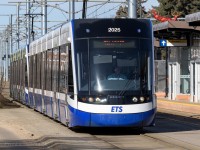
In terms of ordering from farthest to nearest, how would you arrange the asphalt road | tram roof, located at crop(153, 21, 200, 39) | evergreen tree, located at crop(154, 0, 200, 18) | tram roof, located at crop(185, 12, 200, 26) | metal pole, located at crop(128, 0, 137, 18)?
evergreen tree, located at crop(154, 0, 200, 18), tram roof, located at crop(153, 21, 200, 39), tram roof, located at crop(185, 12, 200, 26), metal pole, located at crop(128, 0, 137, 18), the asphalt road

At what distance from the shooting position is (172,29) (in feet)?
119

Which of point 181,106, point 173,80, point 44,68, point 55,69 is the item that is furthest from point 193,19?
point 55,69

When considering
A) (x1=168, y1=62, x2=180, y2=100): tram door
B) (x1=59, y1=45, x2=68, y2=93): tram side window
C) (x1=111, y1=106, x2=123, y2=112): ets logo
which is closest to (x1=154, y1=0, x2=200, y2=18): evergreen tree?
(x1=168, y1=62, x2=180, y2=100): tram door

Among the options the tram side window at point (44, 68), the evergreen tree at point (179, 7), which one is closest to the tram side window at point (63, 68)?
the tram side window at point (44, 68)

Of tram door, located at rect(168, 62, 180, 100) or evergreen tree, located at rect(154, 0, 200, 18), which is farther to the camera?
evergreen tree, located at rect(154, 0, 200, 18)

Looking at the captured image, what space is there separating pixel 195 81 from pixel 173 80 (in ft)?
13.8

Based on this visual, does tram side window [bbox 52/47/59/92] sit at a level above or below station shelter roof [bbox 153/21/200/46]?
below

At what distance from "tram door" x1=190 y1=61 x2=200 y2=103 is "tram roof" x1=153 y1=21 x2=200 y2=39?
7.14ft

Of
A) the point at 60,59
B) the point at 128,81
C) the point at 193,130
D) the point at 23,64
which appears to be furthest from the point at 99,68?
the point at 23,64

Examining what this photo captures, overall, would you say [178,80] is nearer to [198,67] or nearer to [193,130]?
[198,67]

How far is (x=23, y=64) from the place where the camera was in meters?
34.6

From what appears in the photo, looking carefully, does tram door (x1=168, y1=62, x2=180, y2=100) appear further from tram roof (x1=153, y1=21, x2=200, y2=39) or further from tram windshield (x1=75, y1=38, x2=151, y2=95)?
tram windshield (x1=75, y1=38, x2=151, y2=95)

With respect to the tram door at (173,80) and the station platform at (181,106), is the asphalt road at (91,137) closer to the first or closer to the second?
the station platform at (181,106)

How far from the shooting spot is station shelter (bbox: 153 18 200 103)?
1444 inches
